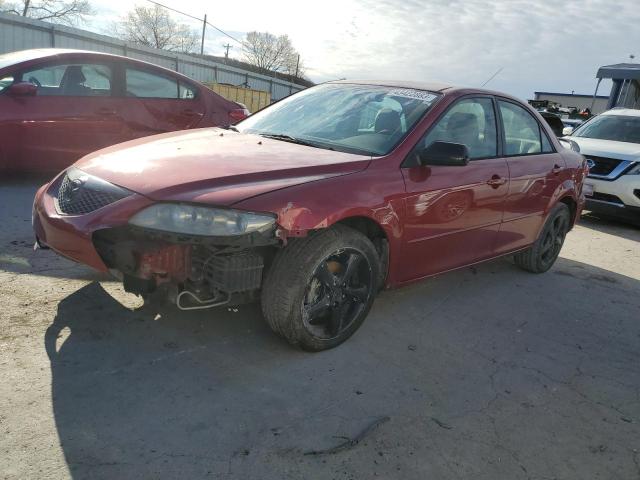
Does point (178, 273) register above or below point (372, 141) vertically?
below

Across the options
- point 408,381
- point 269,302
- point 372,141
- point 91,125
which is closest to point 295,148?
point 372,141

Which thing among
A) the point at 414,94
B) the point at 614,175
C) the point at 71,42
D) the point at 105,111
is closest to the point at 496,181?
the point at 414,94

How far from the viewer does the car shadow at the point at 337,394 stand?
7.23 ft

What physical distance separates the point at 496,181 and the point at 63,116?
4.52 metres

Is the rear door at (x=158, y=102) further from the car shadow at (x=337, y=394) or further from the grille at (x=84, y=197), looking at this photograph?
the grille at (x=84, y=197)

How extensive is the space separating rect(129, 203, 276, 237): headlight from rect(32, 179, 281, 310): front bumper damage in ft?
0.10

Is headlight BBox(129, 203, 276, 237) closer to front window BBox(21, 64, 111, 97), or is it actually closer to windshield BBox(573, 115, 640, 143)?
front window BBox(21, 64, 111, 97)

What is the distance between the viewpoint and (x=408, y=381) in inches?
115

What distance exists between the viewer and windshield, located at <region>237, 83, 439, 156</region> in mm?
3455

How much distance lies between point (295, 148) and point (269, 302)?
102cm

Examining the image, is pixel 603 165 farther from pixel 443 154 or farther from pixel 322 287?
pixel 322 287

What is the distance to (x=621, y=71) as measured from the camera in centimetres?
1658

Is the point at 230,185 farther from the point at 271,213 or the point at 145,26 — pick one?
the point at 145,26

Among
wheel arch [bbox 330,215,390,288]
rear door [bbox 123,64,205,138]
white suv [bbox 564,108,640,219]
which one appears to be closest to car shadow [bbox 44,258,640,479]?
wheel arch [bbox 330,215,390,288]
